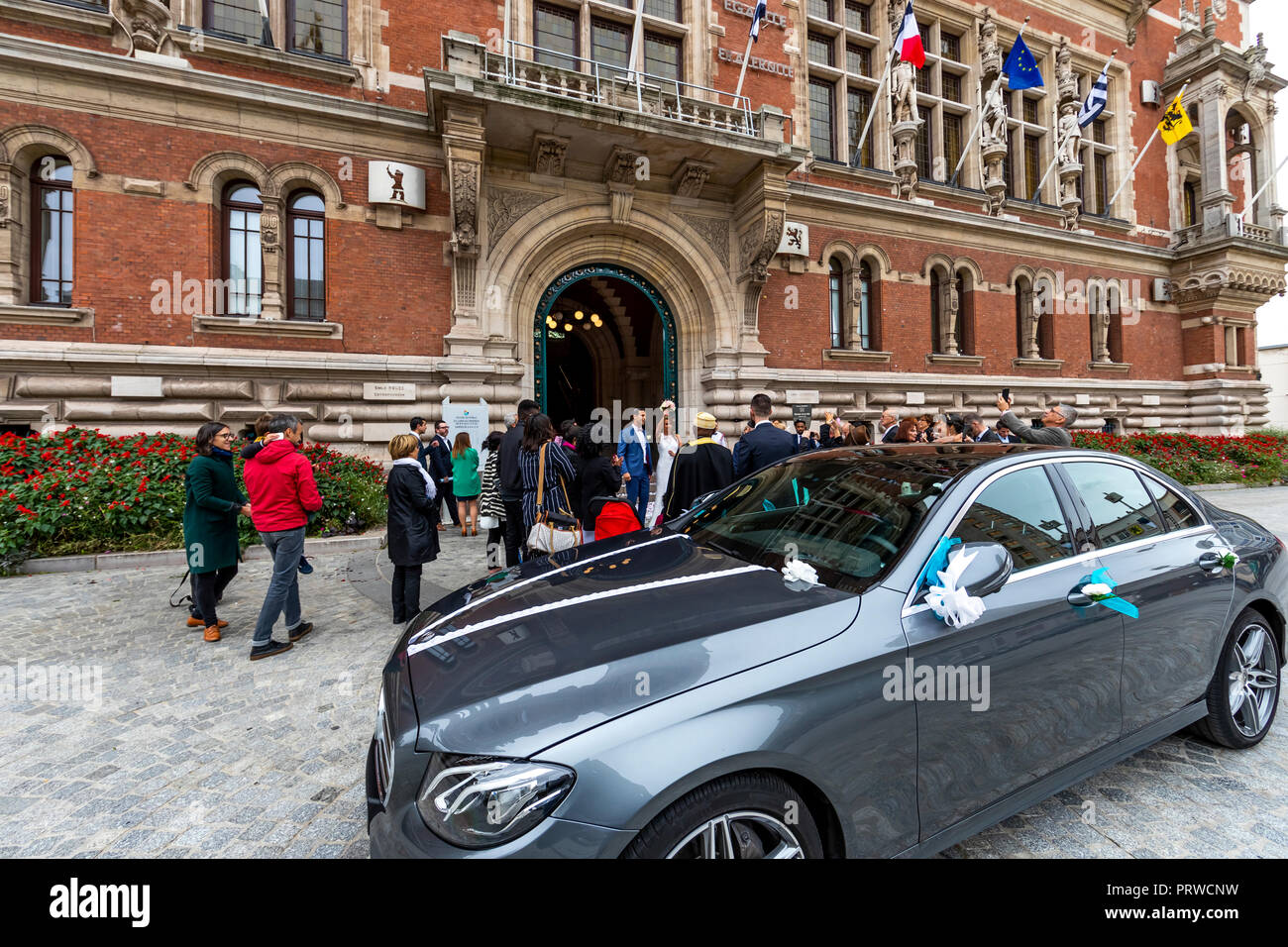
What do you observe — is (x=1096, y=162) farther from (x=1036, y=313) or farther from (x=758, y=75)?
(x=758, y=75)

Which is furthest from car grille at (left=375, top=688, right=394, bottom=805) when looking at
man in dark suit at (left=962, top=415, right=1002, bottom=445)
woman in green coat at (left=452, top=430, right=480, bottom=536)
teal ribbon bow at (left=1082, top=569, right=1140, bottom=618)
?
man in dark suit at (left=962, top=415, right=1002, bottom=445)

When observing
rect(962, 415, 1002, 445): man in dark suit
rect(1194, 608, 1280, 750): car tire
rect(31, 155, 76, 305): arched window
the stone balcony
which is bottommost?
rect(1194, 608, 1280, 750): car tire

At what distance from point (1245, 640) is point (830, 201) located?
13.3 meters

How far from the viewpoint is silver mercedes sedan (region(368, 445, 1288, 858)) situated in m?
1.63

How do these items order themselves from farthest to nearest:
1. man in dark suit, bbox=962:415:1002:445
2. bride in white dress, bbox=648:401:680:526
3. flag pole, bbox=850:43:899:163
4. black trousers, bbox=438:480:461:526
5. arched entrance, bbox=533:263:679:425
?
arched entrance, bbox=533:263:679:425, flag pole, bbox=850:43:899:163, black trousers, bbox=438:480:461:526, bride in white dress, bbox=648:401:680:526, man in dark suit, bbox=962:415:1002:445

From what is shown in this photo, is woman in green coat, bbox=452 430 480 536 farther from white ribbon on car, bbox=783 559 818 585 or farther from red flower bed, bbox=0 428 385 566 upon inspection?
white ribbon on car, bbox=783 559 818 585

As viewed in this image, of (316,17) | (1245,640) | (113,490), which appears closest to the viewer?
(1245,640)

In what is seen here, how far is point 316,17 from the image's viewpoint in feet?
35.1

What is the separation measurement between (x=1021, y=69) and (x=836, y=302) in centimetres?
720

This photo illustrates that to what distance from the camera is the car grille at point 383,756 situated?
1893 mm

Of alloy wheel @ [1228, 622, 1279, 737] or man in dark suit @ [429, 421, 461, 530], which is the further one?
man in dark suit @ [429, 421, 461, 530]

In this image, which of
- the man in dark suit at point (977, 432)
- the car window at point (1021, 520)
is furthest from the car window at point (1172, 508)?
the man in dark suit at point (977, 432)

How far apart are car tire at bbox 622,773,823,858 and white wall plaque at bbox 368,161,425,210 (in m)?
11.8
